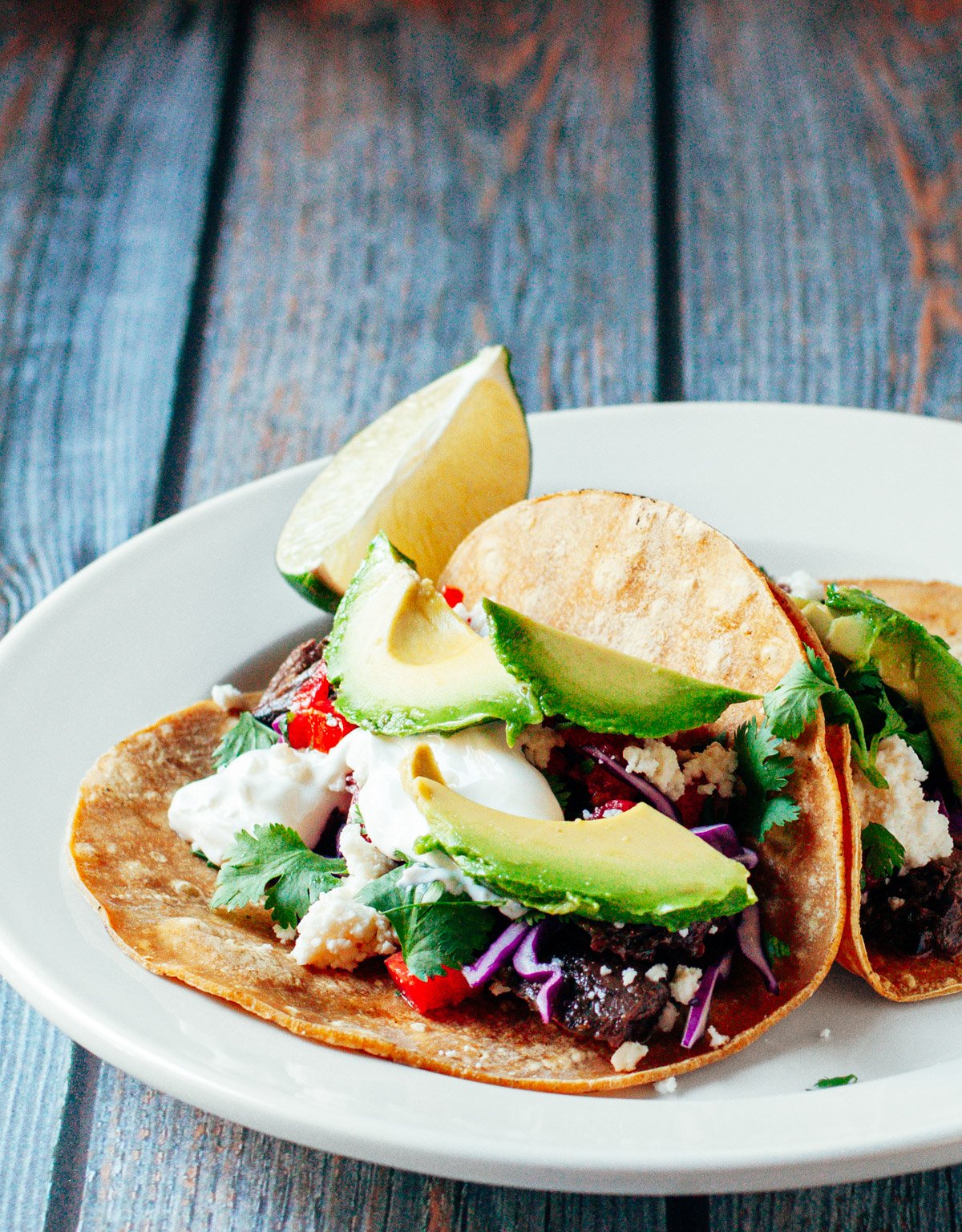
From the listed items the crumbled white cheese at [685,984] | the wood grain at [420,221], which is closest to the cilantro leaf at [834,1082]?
the crumbled white cheese at [685,984]

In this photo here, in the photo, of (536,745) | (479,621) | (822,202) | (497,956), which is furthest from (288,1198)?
(822,202)

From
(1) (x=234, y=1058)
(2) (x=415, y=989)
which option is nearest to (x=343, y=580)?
(2) (x=415, y=989)

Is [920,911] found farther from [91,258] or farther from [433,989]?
[91,258]

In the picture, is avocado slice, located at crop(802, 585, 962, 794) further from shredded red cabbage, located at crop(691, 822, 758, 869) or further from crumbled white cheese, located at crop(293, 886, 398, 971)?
crumbled white cheese, located at crop(293, 886, 398, 971)

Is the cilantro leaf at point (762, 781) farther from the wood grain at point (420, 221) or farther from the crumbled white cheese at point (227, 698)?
the wood grain at point (420, 221)

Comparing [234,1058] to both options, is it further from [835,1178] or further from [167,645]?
[167,645]

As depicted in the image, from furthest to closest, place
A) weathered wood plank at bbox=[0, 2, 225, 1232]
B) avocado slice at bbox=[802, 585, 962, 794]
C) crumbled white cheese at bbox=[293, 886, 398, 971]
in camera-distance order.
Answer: weathered wood plank at bbox=[0, 2, 225, 1232]
avocado slice at bbox=[802, 585, 962, 794]
crumbled white cheese at bbox=[293, 886, 398, 971]

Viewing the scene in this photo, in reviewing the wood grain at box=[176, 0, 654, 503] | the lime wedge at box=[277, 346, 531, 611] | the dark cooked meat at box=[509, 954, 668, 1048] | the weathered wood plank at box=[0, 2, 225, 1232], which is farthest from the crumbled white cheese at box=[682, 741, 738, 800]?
the wood grain at box=[176, 0, 654, 503]
